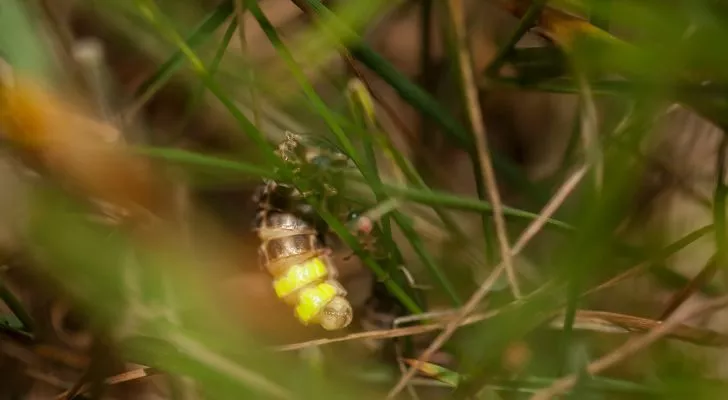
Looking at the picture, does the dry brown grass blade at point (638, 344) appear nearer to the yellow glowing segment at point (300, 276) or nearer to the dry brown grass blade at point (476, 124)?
the dry brown grass blade at point (476, 124)

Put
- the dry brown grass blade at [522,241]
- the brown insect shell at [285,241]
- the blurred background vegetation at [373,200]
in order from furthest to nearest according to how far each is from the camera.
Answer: the brown insect shell at [285,241], the dry brown grass blade at [522,241], the blurred background vegetation at [373,200]

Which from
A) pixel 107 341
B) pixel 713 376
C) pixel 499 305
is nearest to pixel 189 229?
pixel 107 341

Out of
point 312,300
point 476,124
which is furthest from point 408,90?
point 312,300

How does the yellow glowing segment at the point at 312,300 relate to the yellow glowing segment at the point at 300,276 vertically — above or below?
below

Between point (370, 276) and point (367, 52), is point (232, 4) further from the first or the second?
point (370, 276)

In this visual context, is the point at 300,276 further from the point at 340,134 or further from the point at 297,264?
the point at 340,134

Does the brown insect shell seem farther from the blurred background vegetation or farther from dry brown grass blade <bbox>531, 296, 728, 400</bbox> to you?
dry brown grass blade <bbox>531, 296, 728, 400</bbox>

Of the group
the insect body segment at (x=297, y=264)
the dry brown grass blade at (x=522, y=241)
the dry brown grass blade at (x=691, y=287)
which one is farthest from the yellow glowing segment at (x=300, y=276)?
the dry brown grass blade at (x=691, y=287)

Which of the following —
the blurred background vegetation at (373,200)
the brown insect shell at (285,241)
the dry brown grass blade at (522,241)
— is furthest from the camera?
the brown insect shell at (285,241)

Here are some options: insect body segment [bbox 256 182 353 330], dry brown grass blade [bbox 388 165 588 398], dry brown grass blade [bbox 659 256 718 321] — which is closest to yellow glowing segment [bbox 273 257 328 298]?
insect body segment [bbox 256 182 353 330]
